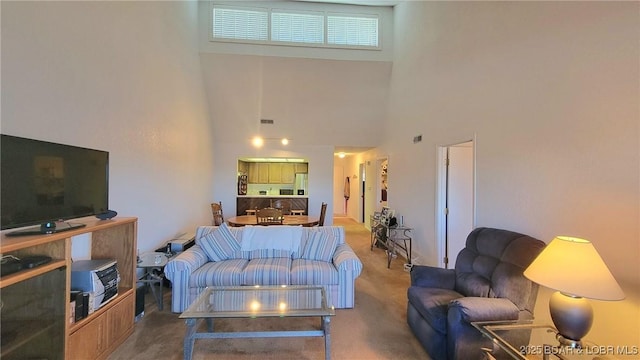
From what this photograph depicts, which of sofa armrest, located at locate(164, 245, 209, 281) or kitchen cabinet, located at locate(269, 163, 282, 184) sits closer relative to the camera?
sofa armrest, located at locate(164, 245, 209, 281)

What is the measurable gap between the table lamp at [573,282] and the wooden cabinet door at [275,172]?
7.25 m

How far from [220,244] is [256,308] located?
1327 millimetres

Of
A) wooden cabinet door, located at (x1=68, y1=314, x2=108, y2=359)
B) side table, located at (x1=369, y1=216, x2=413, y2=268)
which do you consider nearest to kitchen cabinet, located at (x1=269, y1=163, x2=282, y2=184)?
side table, located at (x1=369, y1=216, x2=413, y2=268)

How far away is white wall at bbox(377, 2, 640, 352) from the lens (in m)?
1.73

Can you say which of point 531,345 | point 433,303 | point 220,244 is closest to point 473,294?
point 433,303

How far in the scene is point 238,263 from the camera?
317 centimetres

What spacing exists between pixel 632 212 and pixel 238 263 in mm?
3160

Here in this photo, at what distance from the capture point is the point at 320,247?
345cm

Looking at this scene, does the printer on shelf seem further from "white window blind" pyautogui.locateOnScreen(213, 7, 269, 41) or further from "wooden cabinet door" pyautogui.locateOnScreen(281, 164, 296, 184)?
"wooden cabinet door" pyautogui.locateOnScreen(281, 164, 296, 184)

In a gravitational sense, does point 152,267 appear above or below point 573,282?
below

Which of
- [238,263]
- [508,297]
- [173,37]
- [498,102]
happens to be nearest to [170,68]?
[173,37]

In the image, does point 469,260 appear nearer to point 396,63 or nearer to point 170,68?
point 396,63

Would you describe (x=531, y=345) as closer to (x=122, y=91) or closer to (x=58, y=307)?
(x=58, y=307)

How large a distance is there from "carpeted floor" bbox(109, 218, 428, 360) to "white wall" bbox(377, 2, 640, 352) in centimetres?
120
